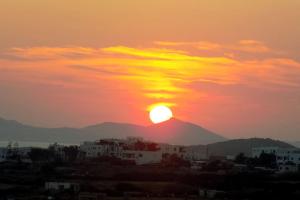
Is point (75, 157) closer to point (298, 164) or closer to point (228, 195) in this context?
point (298, 164)

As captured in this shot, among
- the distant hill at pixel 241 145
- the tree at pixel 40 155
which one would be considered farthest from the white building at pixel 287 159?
the distant hill at pixel 241 145

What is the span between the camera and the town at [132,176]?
139 ft

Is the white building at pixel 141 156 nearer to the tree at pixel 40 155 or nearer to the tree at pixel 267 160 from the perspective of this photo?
the tree at pixel 40 155

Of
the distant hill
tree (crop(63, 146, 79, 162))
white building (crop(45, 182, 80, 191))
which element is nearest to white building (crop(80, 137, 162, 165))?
tree (crop(63, 146, 79, 162))

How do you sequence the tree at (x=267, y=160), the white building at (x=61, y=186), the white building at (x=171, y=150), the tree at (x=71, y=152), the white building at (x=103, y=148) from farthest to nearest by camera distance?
the white building at (x=171, y=150) → the tree at (x=71, y=152) → the white building at (x=103, y=148) → the tree at (x=267, y=160) → the white building at (x=61, y=186)

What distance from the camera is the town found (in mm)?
42312

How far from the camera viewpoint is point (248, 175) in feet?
171

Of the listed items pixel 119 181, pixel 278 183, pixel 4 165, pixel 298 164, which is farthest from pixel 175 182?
pixel 298 164

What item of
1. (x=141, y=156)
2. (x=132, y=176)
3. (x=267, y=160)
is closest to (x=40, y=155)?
(x=141, y=156)

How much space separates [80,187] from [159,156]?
32165 mm

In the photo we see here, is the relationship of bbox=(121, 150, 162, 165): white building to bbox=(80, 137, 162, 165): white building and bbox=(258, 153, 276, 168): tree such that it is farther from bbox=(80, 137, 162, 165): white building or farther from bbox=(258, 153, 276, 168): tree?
bbox=(258, 153, 276, 168): tree

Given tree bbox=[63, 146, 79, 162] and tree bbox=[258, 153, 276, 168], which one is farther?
tree bbox=[63, 146, 79, 162]

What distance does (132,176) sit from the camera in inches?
2057

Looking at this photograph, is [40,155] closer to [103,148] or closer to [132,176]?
[103,148]
